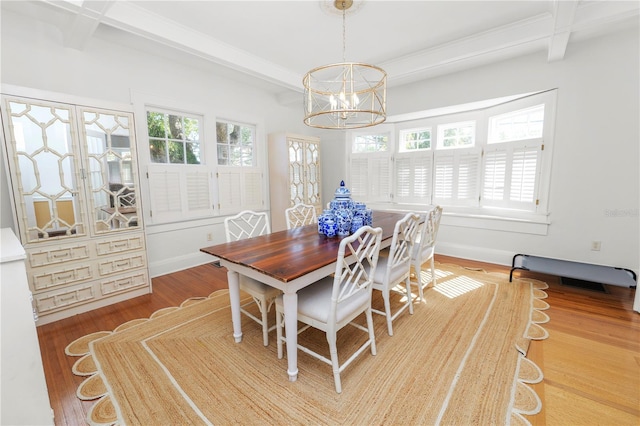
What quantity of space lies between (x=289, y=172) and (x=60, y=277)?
115 inches

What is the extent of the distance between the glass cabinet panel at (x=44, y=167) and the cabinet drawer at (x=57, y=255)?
121 mm

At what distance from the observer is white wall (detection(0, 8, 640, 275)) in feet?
8.39

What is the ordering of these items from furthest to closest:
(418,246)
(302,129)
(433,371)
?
(302,129) → (418,246) → (433,371)

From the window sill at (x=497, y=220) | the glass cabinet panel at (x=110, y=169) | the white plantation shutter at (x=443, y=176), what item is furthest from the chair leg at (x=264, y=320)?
the white plantation shutter at (x=443, y=176)

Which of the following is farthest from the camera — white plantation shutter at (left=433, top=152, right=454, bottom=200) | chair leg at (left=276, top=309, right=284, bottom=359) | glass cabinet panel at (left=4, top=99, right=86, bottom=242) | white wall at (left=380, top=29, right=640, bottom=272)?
white plantation shutter at (left=433, top=152, right=454, bottom=200)

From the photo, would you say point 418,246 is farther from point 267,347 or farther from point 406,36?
point 406,36

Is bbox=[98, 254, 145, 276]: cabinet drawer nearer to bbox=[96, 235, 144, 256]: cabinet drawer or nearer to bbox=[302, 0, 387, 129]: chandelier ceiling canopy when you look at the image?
bbox=[96, 235, 144, 256]: cabinet drawer

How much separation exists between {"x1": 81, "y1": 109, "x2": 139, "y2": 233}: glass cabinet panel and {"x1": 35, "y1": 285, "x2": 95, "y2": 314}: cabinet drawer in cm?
57

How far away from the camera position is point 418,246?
8.77 ft

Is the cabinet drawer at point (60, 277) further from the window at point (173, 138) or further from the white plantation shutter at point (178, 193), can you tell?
the window at point (173, 138)

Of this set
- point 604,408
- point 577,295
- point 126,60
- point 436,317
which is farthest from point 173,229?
point 577,295

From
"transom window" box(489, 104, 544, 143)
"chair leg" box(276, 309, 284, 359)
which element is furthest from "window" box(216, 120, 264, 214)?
"transom window" box(489, 104, 544, 143)

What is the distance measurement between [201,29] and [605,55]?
4.17 m

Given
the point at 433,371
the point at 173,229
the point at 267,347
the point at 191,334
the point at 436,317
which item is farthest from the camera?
the point at 173,229
